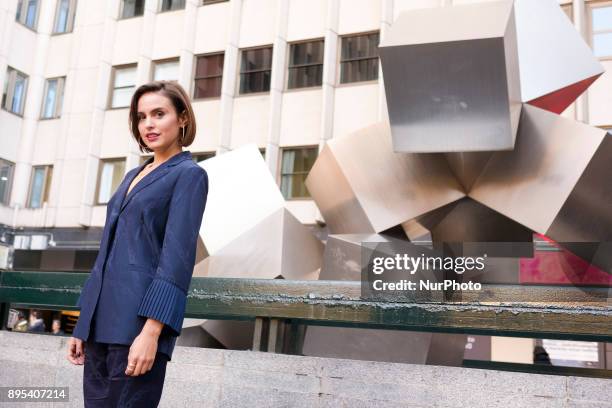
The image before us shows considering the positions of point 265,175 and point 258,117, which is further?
point 258,117

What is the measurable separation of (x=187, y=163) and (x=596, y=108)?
15.5m

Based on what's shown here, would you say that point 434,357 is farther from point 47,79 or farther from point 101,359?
point 47,79

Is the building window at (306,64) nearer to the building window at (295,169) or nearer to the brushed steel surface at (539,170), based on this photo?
the building window at (295,169)

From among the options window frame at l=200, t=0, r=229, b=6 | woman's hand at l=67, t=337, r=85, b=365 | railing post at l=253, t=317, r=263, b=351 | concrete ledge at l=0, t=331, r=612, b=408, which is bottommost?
concrete ledge at l=0, t=331, r=612, b=408

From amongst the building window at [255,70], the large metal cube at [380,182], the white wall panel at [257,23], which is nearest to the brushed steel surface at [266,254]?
the large metal cube at [380,182]

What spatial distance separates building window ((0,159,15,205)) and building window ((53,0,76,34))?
17.1 feet

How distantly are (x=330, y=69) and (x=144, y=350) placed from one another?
1755 centimetres

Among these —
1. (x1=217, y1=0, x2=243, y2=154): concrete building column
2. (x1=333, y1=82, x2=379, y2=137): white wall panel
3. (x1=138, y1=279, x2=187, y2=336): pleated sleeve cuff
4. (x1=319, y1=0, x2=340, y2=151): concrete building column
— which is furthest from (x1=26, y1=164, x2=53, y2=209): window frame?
(x1=138, y1=279, x2=187, y2=336): pleated sleeve cuff

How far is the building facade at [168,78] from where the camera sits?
62.2 feet

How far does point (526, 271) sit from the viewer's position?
3881 millimetres

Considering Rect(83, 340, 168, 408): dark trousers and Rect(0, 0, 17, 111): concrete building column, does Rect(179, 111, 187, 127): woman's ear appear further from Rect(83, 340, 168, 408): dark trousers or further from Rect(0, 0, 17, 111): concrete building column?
Rect(0, 0, 17, 111): concrete building column

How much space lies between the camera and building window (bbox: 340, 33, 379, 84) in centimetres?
1898

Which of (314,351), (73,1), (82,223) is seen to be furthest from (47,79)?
(314,351)

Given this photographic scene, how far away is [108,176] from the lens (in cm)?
2211
